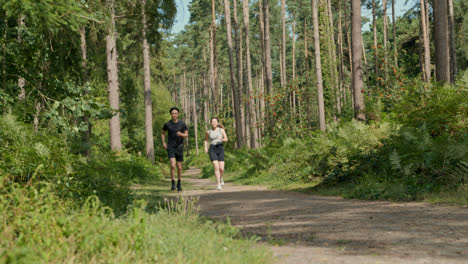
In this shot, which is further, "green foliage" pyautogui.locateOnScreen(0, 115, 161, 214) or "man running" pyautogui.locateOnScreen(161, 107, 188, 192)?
"man running" pyautogui.locateOnScreen(161, 107, 188, 192)

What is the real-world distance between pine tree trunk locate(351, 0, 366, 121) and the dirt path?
5.98m

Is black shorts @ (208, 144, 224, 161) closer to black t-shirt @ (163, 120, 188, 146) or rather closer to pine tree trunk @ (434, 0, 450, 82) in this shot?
black t-shirt @ (163, 120, 188, 146)

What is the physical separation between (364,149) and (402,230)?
19.3ft

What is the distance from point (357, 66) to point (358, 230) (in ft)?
30.3

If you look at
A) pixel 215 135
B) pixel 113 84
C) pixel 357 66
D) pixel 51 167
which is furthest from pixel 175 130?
pixel 113 84

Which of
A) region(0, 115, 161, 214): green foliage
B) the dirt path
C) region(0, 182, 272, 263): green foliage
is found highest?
region(0, 115, 161, 214): green foliage

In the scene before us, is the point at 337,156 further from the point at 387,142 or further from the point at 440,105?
the point at 440,105

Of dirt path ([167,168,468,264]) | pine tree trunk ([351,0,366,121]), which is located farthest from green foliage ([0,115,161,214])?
pine tree trunk ([351,0,366,121])

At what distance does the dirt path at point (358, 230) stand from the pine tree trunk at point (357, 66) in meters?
5.98

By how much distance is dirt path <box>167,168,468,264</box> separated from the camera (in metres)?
3.63

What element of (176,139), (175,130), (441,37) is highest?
(441,37)

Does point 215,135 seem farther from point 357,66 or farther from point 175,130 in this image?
point 357,66

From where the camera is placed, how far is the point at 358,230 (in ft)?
15.5

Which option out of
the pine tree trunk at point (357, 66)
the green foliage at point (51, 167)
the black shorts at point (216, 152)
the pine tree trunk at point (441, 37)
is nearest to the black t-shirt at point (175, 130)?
the black shorts at point (216, 152)
